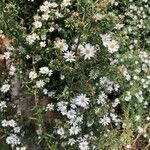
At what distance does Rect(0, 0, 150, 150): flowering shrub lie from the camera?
376 centimetres

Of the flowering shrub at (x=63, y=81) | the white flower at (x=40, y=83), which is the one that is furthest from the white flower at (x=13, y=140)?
the white flower at (x=40, y=83)

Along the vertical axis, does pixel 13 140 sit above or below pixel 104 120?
below

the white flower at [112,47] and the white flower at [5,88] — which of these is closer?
the white flower at [112,47]

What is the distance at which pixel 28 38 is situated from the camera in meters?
3.86

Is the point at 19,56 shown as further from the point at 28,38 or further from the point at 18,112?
the point at 18,112

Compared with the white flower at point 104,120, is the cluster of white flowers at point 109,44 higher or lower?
higher

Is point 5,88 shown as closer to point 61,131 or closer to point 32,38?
point 32,38

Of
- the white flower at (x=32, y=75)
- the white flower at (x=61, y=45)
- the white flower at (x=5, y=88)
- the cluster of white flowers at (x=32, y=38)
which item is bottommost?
the white flower at (x=5, y=88)

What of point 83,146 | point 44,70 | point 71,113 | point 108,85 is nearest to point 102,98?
point 108,85

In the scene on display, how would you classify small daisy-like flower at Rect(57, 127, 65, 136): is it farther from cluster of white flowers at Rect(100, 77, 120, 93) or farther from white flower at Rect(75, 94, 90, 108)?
cluster of white flowers at Rect(100, 77, 120, 93)

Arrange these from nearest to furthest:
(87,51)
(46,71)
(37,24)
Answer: (87,51) < (46,71) < (37,24)

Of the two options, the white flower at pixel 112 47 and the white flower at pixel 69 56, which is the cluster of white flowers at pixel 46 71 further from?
the white flower at pixel 112 47

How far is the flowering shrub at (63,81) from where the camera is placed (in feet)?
12.3

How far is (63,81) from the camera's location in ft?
12.7
